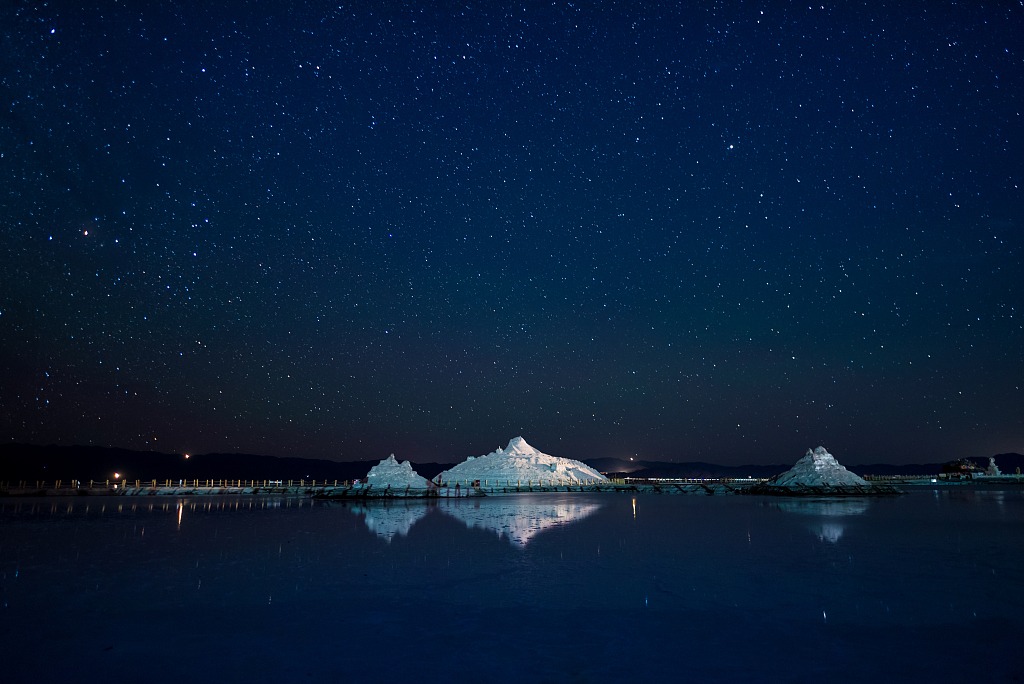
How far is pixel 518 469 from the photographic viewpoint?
130750 mm

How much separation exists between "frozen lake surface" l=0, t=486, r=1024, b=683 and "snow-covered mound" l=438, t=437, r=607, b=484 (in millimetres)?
97957

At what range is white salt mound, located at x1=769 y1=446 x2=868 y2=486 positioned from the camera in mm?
92875

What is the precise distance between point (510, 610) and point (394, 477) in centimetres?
6836

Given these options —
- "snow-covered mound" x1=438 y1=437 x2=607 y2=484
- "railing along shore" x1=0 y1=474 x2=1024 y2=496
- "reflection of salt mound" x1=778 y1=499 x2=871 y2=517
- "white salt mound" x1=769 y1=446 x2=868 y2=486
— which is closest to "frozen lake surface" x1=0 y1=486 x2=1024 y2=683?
"reflection of salt mound" x1=778 y1=499 x2=871 y2=517

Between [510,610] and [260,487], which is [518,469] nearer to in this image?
[260,487]

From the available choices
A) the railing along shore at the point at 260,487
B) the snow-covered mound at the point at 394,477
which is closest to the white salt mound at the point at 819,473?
the railing along shore at the point at 260,487

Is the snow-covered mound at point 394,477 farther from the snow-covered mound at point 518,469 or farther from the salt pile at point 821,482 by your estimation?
the salt pile at point 821,482

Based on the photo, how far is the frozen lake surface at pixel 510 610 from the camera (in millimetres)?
10969

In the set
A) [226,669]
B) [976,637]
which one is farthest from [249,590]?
[976,637]

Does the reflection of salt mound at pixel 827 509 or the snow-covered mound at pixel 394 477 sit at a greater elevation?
the snow-covered mound at pixel 394 477

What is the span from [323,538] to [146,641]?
19.3 m

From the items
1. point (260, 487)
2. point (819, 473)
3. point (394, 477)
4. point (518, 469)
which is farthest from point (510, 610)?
point (518, 469)

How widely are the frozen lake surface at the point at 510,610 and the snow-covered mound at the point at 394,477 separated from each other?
167 ft

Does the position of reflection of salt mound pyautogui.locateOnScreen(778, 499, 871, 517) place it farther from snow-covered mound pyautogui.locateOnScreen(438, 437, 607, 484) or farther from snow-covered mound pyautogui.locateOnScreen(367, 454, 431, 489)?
snow-covered mound pyautogui.locateOnScreen(438, 437, 607, 484)
